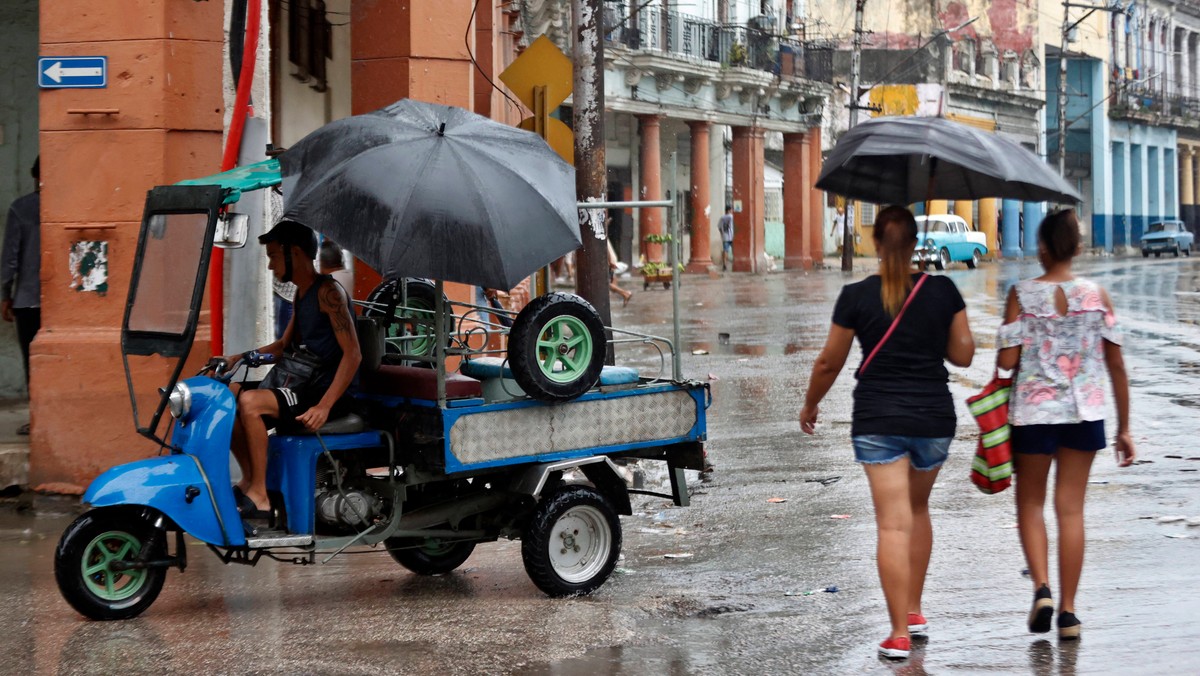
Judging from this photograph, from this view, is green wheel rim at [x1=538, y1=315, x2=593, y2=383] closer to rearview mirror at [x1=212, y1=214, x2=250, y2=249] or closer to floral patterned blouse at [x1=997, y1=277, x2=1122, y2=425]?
rearview mirror at [x1=212, y1=214, x2=250, y2=249]

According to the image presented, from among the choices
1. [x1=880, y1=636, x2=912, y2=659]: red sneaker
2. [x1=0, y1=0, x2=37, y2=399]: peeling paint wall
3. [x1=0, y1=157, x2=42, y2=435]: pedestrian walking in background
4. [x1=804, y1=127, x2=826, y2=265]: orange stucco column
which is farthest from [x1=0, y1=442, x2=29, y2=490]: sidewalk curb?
[x1=804, y1=127, x2=826, y2=265]: orange stucco column

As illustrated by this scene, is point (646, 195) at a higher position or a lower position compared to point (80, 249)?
higher

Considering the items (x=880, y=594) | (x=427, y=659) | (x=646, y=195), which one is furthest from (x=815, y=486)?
(x=646, y=195)

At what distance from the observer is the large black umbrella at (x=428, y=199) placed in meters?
5.86

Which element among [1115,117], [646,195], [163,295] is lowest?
[163,295]

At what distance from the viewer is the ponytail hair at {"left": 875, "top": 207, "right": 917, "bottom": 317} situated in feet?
17.6

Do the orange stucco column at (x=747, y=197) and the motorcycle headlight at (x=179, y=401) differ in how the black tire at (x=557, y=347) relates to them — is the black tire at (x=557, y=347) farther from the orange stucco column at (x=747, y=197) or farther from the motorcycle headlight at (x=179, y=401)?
the orange stucco column at (x=747, y=197)

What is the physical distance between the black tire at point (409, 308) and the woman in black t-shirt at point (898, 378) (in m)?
2.30

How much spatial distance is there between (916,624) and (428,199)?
2547 mm

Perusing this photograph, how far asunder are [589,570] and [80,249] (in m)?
4.29

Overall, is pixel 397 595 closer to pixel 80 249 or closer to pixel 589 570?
pixel 589 570

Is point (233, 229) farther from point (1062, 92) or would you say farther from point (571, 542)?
point (1062, 92)

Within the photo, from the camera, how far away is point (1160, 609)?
19.6 feet

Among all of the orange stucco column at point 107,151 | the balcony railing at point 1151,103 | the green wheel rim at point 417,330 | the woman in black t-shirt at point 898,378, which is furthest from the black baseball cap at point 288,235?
the balcony railing at point 1151,103
